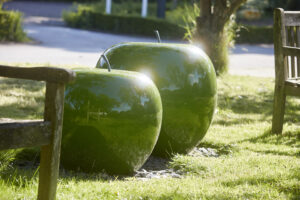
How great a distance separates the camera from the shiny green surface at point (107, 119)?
3662 millimetres

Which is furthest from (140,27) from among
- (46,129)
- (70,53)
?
(46,129)

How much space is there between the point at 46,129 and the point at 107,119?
119 centimetres

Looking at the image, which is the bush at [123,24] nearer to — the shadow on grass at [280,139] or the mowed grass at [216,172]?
the mowed grass at [216,172]

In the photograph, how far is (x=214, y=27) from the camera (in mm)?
9531

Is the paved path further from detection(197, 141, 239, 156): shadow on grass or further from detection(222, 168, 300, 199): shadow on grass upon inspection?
detection(222, 168, 300, 199): shadow on grass

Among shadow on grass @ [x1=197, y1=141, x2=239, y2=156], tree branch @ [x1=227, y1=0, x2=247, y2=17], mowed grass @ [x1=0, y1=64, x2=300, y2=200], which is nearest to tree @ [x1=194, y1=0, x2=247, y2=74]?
tree branch @ [x1=227, y1=0, x2=247, y2=17]

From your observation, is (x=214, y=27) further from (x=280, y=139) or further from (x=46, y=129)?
(x=46, y=129)

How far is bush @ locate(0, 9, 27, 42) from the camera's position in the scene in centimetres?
1592

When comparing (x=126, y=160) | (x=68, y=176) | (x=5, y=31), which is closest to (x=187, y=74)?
(x=126, y=160)

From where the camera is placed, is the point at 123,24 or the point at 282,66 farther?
the point at 123,24

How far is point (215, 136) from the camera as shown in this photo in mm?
5406

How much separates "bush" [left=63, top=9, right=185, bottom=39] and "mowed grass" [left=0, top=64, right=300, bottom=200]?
14.9 meters

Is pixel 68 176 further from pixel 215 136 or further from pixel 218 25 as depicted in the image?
pixel 218 25

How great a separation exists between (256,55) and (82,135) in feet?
45.7
